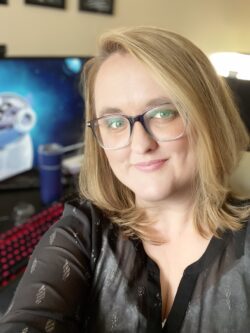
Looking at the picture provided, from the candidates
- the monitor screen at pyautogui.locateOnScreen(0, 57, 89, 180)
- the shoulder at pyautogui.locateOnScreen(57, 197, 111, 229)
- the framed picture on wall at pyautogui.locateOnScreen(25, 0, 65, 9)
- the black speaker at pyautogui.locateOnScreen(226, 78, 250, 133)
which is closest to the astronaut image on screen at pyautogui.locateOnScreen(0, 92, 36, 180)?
the monitor screen at pyautogui.locateOnScreen(0, 57, 89, 180)

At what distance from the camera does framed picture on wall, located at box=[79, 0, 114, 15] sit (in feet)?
5.80

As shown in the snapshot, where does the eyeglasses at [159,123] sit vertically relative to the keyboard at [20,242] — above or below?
above

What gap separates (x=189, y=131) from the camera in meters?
0.83

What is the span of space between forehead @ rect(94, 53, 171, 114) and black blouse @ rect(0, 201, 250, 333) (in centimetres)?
30

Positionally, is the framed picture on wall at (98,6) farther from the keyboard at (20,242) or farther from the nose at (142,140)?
the nose at (142,140)

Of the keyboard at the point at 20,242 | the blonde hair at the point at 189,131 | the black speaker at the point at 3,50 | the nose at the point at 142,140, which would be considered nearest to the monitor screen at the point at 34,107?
the black speaker at the point at 3,50

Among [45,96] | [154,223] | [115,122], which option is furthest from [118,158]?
[45,96]

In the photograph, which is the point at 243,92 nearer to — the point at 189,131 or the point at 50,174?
the point at 50,174

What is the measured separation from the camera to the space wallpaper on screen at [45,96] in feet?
4.54

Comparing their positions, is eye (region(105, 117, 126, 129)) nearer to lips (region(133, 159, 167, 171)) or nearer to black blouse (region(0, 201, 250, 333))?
lips (region(133, 159, 167, 171))

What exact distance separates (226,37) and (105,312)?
2.57m

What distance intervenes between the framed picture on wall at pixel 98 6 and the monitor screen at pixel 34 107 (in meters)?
0.31

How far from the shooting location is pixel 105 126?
913 mm

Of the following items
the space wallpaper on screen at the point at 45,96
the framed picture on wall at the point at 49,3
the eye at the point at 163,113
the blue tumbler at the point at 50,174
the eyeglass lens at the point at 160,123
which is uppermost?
the framed picture on wall at the point at 49,3
